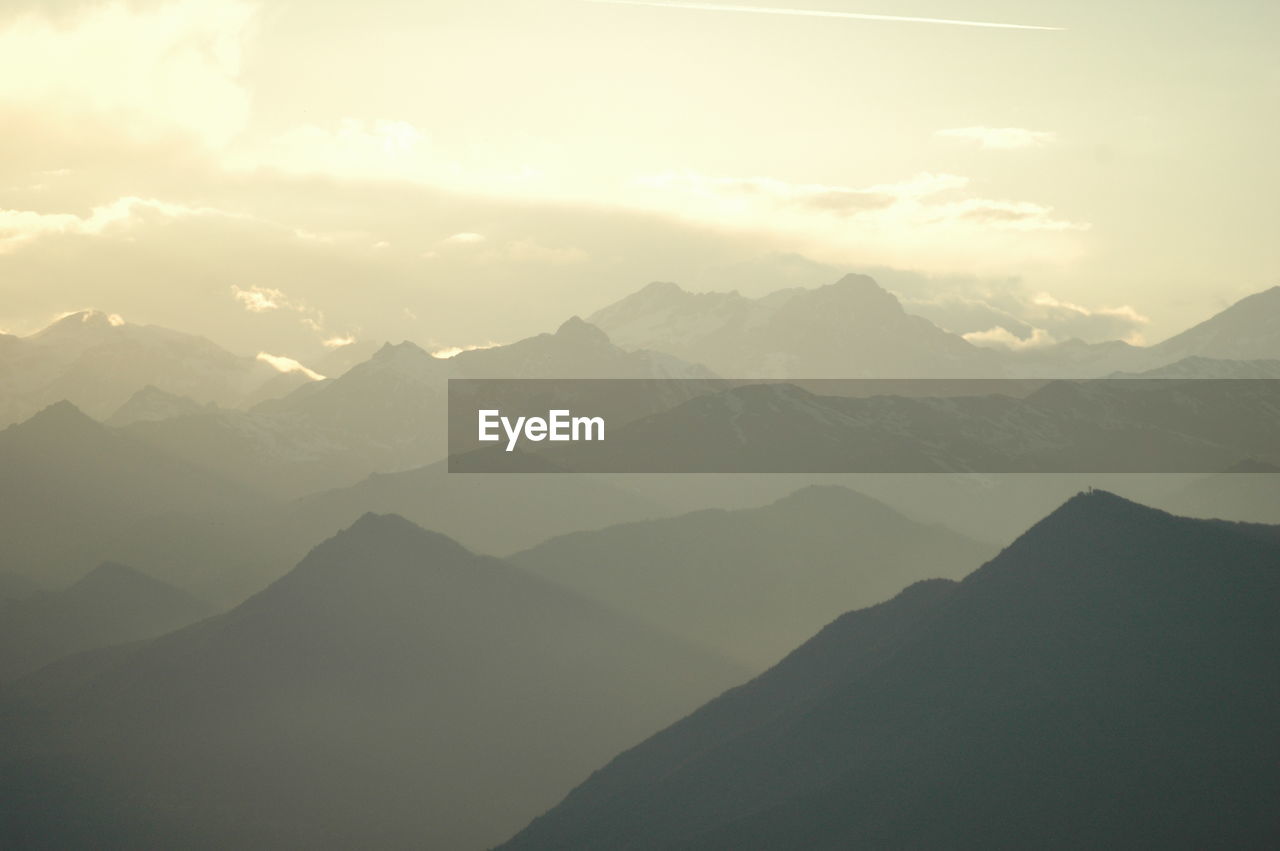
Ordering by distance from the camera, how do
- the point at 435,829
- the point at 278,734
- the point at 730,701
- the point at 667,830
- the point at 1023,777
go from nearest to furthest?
1. the point at 1023,777
2. the point at 667,830
3. the point at 730,701
4. the point at 435,829
5. the point at 278,734

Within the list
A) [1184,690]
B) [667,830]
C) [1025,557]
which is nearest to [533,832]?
[667,830]

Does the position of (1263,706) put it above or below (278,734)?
above

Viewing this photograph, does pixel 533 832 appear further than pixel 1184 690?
Yes

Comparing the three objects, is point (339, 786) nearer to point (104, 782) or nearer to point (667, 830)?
point (104, 782)

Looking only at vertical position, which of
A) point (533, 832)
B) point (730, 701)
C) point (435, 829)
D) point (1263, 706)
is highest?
point (1263, 706)

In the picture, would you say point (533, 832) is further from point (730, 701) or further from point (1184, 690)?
point (1184, 690)

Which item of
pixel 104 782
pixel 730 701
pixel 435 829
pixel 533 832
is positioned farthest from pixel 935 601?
pixel 104 782

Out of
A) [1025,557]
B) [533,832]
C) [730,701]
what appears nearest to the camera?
[1025,557]
